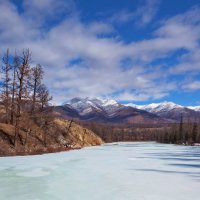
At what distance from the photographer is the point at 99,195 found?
1388cm

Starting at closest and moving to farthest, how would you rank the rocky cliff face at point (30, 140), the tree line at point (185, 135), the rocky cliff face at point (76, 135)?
the rocky cliff face at point (30, 140), the rocky cliff face at point (76, 135), the tree line at point (185, 135)

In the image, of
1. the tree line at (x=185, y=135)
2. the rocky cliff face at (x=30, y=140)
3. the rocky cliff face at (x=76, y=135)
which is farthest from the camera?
the tree line at (x=185, y=135)

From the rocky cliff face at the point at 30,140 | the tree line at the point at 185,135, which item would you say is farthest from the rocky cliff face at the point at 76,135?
the tree line at the point at 185,135

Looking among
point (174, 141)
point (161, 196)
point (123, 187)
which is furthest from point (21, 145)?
point (174, 141)

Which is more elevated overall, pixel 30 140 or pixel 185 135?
pixel 185 135

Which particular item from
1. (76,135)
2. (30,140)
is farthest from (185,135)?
(30,140)

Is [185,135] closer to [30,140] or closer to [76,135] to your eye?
[76,135]

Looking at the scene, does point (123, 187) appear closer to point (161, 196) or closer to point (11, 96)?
point (161, 196)

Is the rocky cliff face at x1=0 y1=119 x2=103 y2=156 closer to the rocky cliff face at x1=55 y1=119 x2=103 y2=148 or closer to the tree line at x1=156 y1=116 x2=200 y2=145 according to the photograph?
the rocky cliff face at x1=55 y1=119 x2=103 y2=148

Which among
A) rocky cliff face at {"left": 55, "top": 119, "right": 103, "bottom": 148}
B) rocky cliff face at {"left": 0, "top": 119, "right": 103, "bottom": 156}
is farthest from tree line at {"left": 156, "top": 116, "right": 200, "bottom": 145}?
rocky cliff face at {"left": 0, "top": 119, "right": 103, "bottom": 156}

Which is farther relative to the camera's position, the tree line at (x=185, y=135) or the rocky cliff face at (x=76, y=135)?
the tree line at (x=185, y=135)

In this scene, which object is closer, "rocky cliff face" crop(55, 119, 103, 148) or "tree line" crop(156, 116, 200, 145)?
"rocky cliff face" crop(55, 119, 103, 148)

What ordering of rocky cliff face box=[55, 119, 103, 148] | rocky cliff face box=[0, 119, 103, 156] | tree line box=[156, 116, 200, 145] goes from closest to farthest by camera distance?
rocky cliff face box=[0, 119, 103, 156]
rocky cliff face box=[55, 119, 103, 148]
tree line box=[156, 116, 200, 145]

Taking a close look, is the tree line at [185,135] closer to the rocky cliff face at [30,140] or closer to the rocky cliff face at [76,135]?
the rocky cliff face at [76,135]
